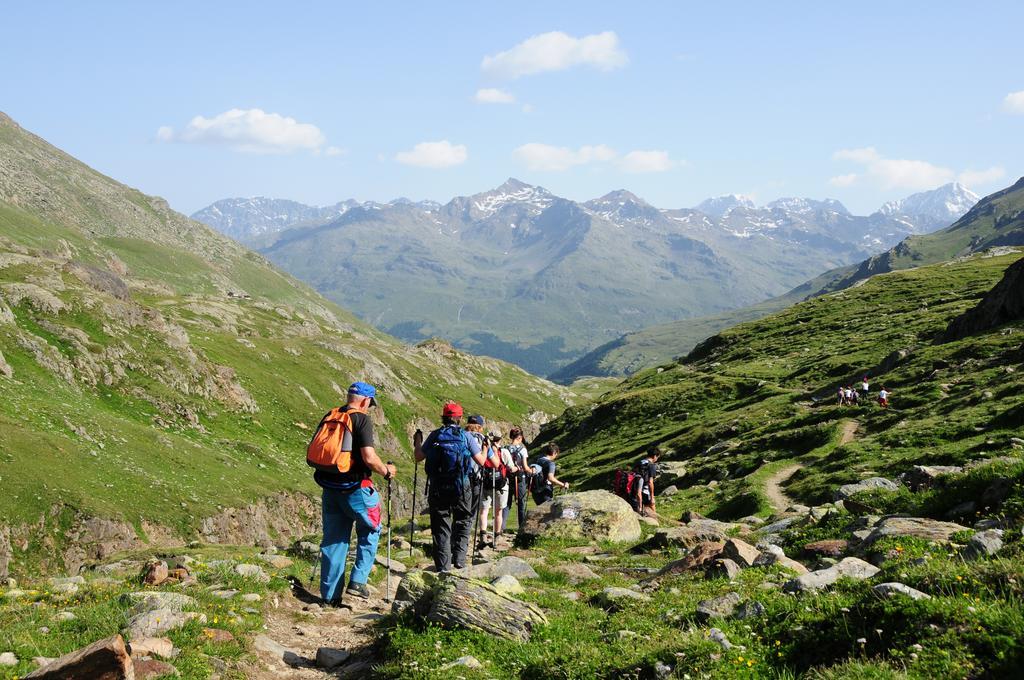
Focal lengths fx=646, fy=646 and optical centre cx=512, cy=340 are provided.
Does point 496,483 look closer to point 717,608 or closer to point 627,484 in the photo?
point 627,484

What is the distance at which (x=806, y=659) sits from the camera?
7953 mm

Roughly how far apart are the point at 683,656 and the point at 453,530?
354 inches

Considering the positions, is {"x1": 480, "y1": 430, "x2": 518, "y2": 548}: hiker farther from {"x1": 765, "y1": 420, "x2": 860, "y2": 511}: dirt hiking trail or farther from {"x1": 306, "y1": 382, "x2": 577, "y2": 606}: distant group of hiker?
{"x1": 765, "y1": 420, "x2": 860, "y2": 511}: dirt hiking trail

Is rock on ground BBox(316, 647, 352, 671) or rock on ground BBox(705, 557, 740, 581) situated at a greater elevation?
rock on ground BBox(316, 647, 352, 671)

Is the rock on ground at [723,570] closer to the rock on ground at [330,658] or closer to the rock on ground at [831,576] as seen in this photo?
the rock on ground at [831,576]

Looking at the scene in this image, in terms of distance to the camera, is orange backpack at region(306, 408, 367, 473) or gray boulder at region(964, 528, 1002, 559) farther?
orange backpack at region(306, 408, 367, 473)

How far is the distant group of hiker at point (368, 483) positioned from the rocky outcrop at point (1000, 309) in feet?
180

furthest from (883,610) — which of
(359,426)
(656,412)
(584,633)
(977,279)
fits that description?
(977,279)

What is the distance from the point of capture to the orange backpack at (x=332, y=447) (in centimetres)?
1296

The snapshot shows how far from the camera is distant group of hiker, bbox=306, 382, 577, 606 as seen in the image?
1317cm

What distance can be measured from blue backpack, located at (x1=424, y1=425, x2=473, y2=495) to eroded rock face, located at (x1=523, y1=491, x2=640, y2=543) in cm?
729

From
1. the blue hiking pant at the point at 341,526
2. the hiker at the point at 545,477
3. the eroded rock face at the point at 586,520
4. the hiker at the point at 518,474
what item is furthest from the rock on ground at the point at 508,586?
the hiker at the point at 545,477

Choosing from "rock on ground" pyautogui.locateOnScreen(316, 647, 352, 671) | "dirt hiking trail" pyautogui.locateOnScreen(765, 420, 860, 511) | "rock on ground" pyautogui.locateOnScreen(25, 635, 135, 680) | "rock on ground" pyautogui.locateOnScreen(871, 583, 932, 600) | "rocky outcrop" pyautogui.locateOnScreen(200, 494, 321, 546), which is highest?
"rock on ground" pyautogui.locateOnScreen(25, 635, 135, 680)

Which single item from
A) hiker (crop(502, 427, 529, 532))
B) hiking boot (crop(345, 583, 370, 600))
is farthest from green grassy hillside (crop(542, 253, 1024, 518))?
hiking boot (crop(345, 583, 370, 600))
